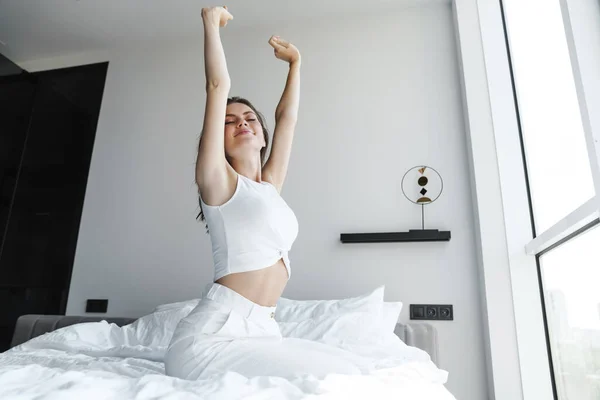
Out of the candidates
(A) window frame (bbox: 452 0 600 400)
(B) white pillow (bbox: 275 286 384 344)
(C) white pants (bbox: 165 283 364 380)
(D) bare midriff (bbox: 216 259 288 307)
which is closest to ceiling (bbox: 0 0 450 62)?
(A) window frame (bbox: 452 0 600 400)

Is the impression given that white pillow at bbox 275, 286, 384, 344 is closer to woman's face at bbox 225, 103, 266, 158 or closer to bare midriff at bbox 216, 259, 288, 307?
bare midriff at bbox 216, 259, 288, 307

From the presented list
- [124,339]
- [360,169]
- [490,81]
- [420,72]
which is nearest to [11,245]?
[124,339]

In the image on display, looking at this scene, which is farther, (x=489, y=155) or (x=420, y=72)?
(x=420, y=72)

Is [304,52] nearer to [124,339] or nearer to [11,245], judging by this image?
[124,339]

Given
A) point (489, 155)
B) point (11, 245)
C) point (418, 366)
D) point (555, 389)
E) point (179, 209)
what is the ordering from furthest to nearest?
1. point (11, 245)
2. point (179, 209)
3. point (489, 155)
4. point (555, 389)
5. point (418, 366)

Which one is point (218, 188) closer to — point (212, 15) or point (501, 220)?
point (212, 15)

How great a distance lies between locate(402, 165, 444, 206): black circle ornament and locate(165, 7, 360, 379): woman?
1.39 meters

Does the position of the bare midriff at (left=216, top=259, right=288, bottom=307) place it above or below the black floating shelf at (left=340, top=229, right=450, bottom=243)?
below

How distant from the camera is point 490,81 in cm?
266

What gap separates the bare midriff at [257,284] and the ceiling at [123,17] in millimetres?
2423

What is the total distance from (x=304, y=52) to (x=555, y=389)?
258 cm

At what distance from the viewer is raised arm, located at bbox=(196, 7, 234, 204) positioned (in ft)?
4.17

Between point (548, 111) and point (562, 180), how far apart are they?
0.37 m

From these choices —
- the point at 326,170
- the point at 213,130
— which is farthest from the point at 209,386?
the point at 326,170
